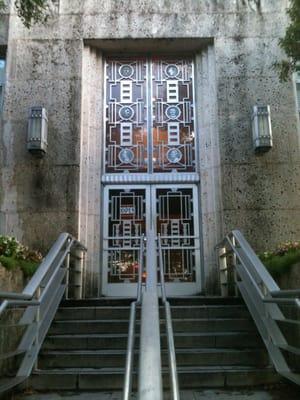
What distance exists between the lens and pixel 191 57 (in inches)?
379

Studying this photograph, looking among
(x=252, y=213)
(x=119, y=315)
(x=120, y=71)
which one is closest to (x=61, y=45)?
(x=120, y=71)

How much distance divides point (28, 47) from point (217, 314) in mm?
6280

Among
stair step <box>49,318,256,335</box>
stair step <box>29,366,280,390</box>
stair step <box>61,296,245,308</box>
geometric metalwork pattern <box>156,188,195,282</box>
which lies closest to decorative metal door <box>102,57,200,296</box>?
geometric metalwork pattern <box>156,188,195,282</box>

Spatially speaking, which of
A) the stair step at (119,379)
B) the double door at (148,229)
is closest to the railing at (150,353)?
the stair step at (119,379)

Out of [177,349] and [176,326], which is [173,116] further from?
[177,349]

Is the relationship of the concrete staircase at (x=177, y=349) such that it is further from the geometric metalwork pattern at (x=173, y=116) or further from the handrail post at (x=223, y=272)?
the geometric metalwork pattern at (x=173, y=116)

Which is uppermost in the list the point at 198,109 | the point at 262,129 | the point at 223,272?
the point at 198,109

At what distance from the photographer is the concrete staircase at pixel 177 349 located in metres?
4.62

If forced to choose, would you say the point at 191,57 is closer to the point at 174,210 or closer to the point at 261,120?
the point at 261,120

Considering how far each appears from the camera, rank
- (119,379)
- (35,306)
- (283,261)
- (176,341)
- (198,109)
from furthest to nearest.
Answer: (198,109)
(283,261)
(176,341)
(35,306)
(119,379)

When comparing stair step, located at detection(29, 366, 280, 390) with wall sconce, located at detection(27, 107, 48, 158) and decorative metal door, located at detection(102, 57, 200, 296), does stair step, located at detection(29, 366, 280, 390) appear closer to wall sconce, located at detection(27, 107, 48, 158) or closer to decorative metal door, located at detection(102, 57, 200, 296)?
decorative metal door, located at detection(102, 57, 200, 296)

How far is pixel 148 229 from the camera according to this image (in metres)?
8.30

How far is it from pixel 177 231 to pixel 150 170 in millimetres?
1327

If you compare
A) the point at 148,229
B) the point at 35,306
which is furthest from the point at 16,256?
the point at 148,229
